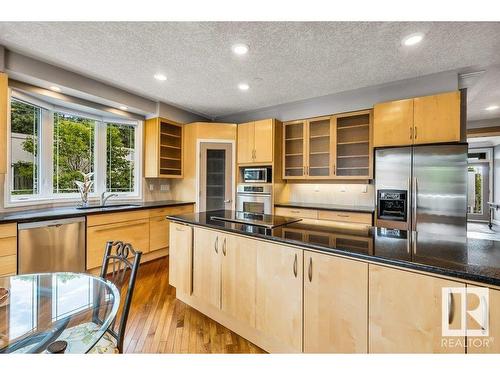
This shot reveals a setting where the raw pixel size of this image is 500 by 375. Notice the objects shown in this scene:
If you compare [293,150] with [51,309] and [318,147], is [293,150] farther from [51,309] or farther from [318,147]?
[51,309]

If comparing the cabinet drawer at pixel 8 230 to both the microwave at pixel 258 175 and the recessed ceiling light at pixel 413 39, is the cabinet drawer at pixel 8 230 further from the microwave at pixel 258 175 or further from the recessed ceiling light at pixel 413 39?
the recessed ceiling light at pixel 413 39

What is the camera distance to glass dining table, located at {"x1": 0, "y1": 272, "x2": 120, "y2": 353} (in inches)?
38.1

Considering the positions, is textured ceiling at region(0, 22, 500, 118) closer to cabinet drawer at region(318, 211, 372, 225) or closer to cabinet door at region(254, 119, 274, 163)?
cabinet door at region(254, 119, 274, 163)

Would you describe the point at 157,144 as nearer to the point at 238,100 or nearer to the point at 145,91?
the point at 145,91

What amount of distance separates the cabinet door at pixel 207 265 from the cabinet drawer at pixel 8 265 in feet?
5.77

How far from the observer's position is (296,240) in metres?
1.50

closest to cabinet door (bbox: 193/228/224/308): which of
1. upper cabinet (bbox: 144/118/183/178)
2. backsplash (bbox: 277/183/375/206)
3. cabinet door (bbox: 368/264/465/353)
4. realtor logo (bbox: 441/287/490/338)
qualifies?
cabinet door (bbox: 368/264/465/353)

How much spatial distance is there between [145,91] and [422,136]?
3.88 meters

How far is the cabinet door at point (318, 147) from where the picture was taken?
3963 millimetres

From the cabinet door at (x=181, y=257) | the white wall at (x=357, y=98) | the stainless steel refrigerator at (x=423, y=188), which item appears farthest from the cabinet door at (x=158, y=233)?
the stainless steel refrigerator at (x=423, y=188)

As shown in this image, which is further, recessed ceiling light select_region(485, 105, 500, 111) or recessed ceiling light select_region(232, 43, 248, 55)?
recessed ceiling light select_region(485, 105, 500, 111)

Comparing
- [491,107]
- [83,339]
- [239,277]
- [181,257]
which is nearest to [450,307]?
[239,277]

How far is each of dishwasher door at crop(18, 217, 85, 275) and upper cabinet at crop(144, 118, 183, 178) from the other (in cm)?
158

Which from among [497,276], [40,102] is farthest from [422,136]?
[40,102]
